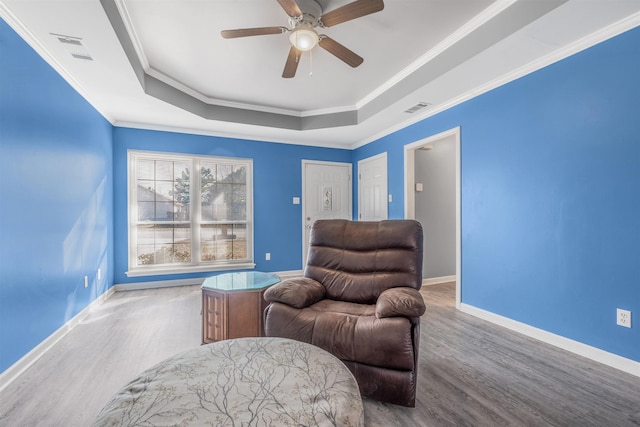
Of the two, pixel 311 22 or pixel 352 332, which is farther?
pixel 311 22

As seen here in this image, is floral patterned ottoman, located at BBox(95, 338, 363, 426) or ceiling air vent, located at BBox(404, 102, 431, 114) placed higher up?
ceiling air vent, located at BBox(404, 102, 431, 114)

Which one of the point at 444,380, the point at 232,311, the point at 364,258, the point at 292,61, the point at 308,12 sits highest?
the point at 308,12

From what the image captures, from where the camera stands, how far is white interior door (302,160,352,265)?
5.23m

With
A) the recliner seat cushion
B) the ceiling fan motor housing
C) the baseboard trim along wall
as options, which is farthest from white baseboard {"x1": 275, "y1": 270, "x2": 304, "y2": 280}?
the ceiling fan motor housing

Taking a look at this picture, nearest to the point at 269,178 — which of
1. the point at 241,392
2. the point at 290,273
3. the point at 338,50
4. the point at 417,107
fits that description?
the point at 290,273

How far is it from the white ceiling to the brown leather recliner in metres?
1.67

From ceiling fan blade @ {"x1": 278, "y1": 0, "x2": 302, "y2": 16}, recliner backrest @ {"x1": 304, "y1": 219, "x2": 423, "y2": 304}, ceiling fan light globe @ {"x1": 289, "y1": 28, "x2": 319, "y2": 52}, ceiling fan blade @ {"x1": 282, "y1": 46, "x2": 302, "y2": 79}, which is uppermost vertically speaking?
ceiling fan blade @ {"x1": 278, "y1": 0, "x2": 302, "y2": 16}

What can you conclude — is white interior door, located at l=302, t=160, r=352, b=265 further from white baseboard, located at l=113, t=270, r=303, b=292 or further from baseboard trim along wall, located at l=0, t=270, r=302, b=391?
baseboard trim along wall, located at l=0, t=270, r=302, b=391

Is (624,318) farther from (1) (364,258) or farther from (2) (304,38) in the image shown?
(2) (304,38)

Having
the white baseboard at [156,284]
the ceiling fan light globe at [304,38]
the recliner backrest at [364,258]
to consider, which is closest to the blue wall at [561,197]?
the recliner backrest at [364,258]

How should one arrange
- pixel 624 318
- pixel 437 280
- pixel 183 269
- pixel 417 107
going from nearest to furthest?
pixel 624 318
pixel 417 107
pixel 183 269
pixel 437 280

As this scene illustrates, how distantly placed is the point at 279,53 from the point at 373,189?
2.83 metres

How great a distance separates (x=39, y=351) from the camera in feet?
7.22

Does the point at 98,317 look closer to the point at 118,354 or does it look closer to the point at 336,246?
the point at 118,354
